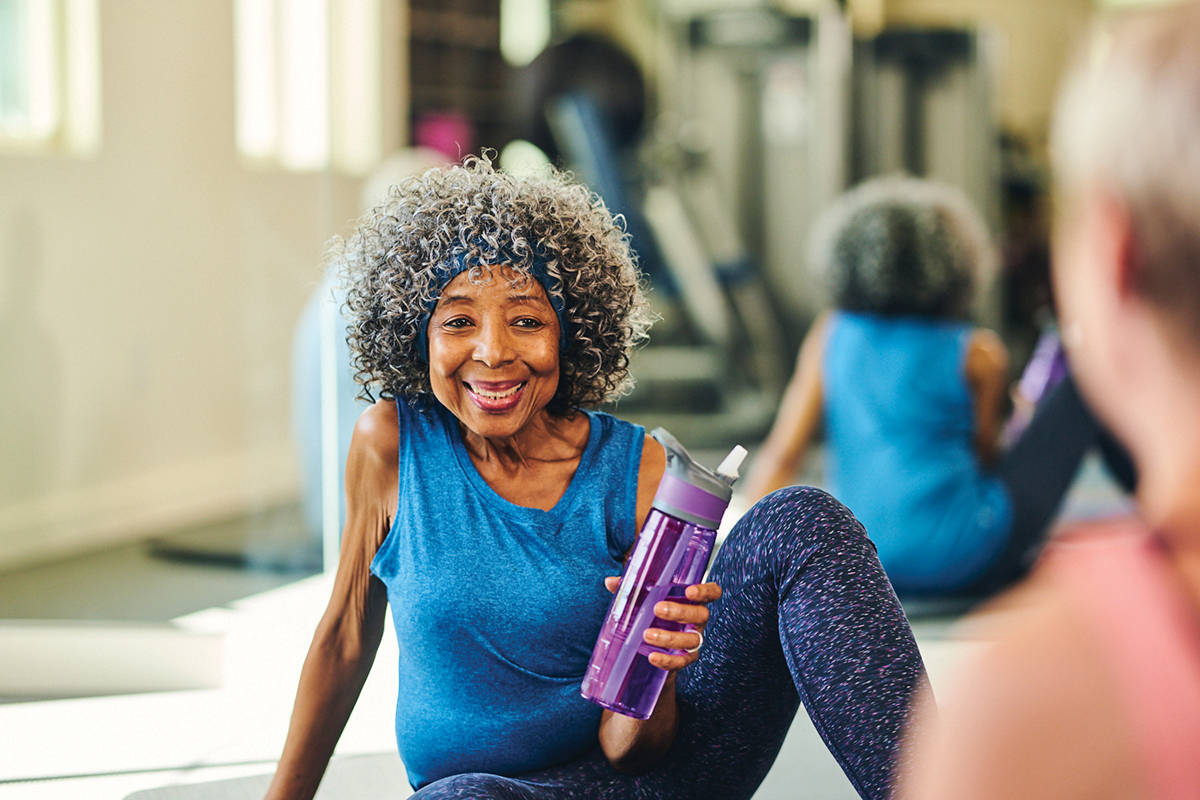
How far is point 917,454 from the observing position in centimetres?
255

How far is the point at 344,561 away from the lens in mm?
1187

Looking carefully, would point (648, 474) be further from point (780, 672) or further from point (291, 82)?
point (291, 82)

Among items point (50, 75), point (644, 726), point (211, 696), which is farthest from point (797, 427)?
point (50, 75)

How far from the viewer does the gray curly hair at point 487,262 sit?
1169 mm

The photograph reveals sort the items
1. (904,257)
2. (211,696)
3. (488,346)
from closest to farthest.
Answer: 1. (488,346)
2. (211,696)
3. (904,257)

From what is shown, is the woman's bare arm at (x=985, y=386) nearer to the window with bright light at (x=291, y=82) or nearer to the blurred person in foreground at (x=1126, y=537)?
the window with bright light at (x=291, y=82)

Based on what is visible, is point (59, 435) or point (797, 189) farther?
point (797, 189)

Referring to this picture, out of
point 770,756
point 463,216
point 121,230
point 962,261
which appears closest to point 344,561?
point 463,216

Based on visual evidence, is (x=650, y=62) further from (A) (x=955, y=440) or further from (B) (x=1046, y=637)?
(B) (x=1046, y=637)

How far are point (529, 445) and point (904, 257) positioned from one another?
1624mm

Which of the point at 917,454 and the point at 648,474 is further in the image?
the point at 917,454

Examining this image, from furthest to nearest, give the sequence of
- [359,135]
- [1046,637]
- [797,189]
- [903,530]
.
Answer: [797,189]
[359,135]
[903,530]
[1046,637]

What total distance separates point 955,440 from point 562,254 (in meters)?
1.61

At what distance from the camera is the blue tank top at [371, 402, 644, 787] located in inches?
45.1
